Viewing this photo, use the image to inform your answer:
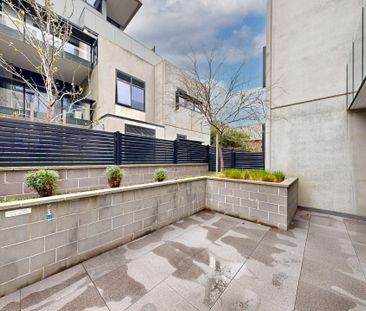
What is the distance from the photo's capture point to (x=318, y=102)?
505 cm

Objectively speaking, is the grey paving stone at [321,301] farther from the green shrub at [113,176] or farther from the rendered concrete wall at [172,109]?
the rendered concrete wall at [172,109]

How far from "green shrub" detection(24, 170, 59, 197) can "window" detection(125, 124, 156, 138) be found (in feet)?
21.5

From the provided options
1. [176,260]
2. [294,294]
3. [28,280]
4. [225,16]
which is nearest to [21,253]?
[28,280]

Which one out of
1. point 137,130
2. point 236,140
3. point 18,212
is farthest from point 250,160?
point 18,212

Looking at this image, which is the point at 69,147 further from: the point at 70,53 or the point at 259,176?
the point at 70,53

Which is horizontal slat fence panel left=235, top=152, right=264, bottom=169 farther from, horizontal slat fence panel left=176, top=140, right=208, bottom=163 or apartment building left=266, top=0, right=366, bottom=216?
apartment building left=266, top=0, right=366, bottom=216

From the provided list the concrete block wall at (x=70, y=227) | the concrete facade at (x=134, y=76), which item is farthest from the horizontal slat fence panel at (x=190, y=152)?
the concrete block wall at (x=70, y=227)

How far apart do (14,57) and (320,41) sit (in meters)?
12.8

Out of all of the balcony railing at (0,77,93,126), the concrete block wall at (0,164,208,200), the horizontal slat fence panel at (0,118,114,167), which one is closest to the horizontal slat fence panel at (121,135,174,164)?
the concrete block wall at (0,164,208,200)

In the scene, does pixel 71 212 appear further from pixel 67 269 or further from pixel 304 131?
pixel 304 131

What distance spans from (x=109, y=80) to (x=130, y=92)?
4.61ft

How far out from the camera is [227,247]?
299 cm

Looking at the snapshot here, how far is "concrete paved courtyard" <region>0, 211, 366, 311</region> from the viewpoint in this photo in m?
1.81

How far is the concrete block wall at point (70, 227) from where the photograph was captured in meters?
1.98
